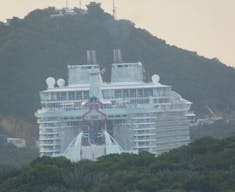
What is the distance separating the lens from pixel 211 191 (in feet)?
337

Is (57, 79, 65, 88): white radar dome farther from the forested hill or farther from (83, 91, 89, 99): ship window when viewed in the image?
the forested hill

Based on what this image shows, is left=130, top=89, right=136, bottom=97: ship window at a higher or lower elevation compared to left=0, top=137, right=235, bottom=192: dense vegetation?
higher

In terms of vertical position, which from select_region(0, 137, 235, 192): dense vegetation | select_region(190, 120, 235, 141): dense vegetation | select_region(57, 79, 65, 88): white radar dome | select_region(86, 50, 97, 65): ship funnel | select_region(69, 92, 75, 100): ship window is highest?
select_region(86, 50, 97, 65): ship funnel

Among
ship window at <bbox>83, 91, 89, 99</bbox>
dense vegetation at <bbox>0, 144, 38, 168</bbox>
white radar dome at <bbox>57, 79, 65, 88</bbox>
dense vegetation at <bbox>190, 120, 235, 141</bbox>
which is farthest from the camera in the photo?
white radar dome at <bbox>57, 79, 65, 88</bbox>

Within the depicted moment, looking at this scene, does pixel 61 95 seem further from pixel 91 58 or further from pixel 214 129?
pixel 91 58

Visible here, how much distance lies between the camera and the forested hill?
175250mm

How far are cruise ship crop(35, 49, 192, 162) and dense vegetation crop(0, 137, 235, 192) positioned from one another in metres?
27.4

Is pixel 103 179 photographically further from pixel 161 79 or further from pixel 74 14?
pixel 74 14

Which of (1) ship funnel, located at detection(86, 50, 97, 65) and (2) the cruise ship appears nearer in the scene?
(2) the cruise ship

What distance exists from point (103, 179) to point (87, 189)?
68 cm

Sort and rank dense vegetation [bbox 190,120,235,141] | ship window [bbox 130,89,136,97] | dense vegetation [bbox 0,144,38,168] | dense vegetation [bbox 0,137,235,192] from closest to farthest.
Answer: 1. dense vegetation [bbox 0,137,235,192]
2. dense vegetation [bbox 0,144,38,168]
3. ship window [bbox 130,89,136,97]
4. dense vegetation [bbox 190,120,235,141]

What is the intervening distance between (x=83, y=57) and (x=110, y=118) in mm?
36584

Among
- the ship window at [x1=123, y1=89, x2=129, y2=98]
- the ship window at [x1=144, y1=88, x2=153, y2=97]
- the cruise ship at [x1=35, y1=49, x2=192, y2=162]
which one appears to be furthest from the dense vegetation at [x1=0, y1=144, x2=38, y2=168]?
the ship window at [x1=144, y1=88, x2=153, y2=97]

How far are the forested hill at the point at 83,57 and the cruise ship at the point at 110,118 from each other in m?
17.0
